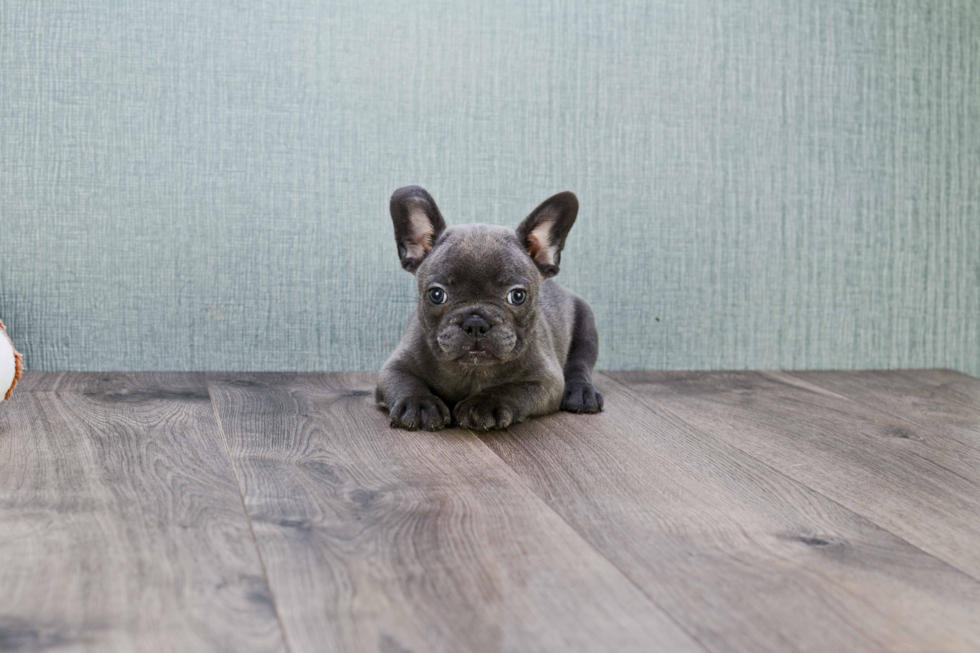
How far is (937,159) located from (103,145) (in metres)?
2.54

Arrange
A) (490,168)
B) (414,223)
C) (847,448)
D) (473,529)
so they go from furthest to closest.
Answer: (490,168) → (414,223) → (847,448) → (473,529)

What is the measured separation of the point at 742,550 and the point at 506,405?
810mm

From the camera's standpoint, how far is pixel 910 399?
2555 mm

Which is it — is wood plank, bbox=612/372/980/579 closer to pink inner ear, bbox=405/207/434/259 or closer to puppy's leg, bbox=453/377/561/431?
puppy's leg, bbox=453/377/561/431

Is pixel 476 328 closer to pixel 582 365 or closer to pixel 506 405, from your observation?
pixel 506 405

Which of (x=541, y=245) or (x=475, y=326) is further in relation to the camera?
(x=541, y=245)

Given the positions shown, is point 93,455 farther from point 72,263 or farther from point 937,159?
point 937,159

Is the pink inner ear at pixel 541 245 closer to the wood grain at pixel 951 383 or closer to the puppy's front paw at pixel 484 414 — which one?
the puppy's front paw at pixel 484 414

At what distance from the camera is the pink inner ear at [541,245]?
220 centimetres

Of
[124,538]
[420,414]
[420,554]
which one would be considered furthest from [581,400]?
Result: [124,538]

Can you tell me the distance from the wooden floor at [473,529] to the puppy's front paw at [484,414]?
3 centimetres

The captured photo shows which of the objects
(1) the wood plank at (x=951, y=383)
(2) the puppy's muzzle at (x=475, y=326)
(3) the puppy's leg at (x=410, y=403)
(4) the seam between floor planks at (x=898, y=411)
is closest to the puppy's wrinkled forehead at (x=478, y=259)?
(2) the puppy's muzzle at (x=475, y=326)

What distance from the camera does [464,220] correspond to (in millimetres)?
2738

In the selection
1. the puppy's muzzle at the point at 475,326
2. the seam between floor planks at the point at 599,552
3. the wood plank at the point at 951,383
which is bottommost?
the wood plank at the point at 951,383
